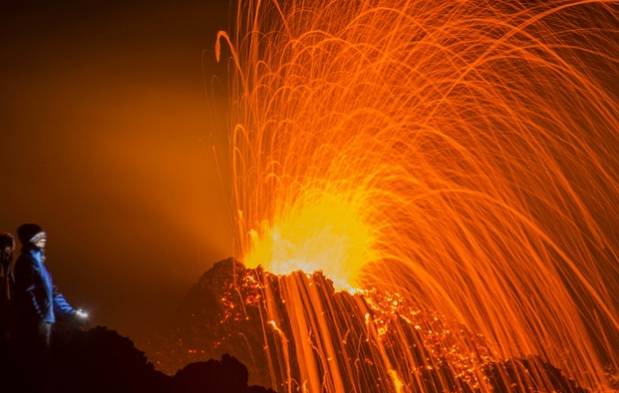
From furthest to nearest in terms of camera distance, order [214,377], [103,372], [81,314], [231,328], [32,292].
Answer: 1. [231,328]
2. [214,377]
3. [103,372]
4. [81,314]
5. [32,292]

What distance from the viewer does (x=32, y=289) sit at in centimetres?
1155

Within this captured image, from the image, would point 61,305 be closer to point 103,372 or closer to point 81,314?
point 81,314

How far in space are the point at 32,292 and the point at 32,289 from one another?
0.05 m

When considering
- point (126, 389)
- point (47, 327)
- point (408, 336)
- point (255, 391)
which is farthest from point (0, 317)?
point (408, 336)

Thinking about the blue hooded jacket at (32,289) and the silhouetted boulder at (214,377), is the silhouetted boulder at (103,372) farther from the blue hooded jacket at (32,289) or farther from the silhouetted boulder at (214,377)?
the blue hooded jacket at (32,289)

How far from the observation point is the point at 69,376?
13141 millimetres

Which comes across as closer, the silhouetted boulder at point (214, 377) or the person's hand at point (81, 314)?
the person's hand at point (81, 314)

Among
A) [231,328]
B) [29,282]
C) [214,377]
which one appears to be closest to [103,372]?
[214,377]

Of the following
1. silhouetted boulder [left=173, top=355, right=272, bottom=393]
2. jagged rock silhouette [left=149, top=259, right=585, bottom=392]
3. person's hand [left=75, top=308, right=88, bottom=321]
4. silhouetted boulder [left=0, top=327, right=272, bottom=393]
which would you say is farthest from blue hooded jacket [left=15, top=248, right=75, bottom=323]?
jagged rock silhouette [left=149, top=259, right=585, bottom=392]

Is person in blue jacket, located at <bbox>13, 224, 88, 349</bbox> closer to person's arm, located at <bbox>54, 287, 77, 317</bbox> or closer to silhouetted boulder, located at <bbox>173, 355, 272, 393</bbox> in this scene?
person's arm, located at <bbox>54, 287, 77, 317</bbox>

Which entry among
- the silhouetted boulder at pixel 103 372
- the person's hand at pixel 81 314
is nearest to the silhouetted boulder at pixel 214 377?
the silhouetted boulder at pixel 103 372

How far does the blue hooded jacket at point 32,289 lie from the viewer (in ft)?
37.8

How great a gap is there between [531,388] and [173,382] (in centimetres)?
9670

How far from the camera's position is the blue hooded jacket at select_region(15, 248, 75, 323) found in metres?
11.5
